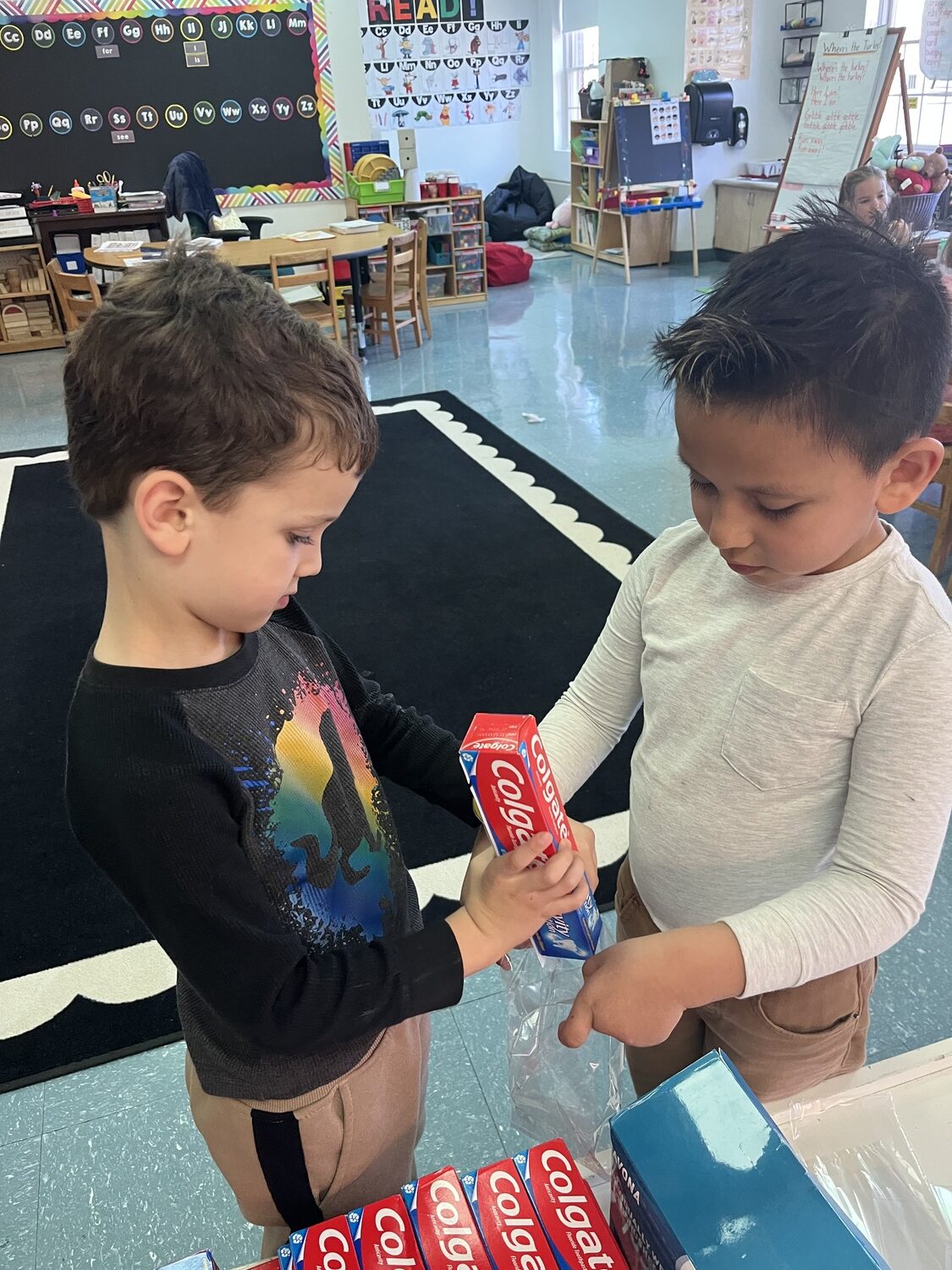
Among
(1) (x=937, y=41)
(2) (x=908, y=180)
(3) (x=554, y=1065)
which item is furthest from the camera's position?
(1) (x=937, y=41)

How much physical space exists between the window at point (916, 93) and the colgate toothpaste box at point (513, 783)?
6952 mm

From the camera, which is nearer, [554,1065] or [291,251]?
[554,1065]

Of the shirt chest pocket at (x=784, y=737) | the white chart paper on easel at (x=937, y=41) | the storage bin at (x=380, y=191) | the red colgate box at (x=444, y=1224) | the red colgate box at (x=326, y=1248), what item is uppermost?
the white chart paper on easel at (x=937, y=41)

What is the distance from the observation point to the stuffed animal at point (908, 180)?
451cm

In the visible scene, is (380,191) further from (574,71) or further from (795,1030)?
(795,1030)

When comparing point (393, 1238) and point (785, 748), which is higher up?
point (785, 748)

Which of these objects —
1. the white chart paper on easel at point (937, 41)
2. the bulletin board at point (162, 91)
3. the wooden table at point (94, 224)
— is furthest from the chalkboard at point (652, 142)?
the wooden table at point (94, 224)

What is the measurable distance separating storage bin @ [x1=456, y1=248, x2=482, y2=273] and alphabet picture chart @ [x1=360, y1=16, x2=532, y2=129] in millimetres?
2061

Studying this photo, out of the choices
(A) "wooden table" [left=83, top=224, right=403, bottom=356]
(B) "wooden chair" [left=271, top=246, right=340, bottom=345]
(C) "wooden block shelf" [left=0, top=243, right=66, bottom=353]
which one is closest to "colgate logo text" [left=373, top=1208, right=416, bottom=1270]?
(B) "wooden chair" [left=271, top=246, right=340, bottom=345]

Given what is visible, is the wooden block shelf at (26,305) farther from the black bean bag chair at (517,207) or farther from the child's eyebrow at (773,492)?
the child's eyebrow at (773,492)

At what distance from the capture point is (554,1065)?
116 centimetres

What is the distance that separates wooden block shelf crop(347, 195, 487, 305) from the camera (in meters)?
7.17

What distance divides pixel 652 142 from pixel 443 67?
2615 millimetres

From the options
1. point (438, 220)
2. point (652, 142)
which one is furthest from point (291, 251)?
point (652, 142)
